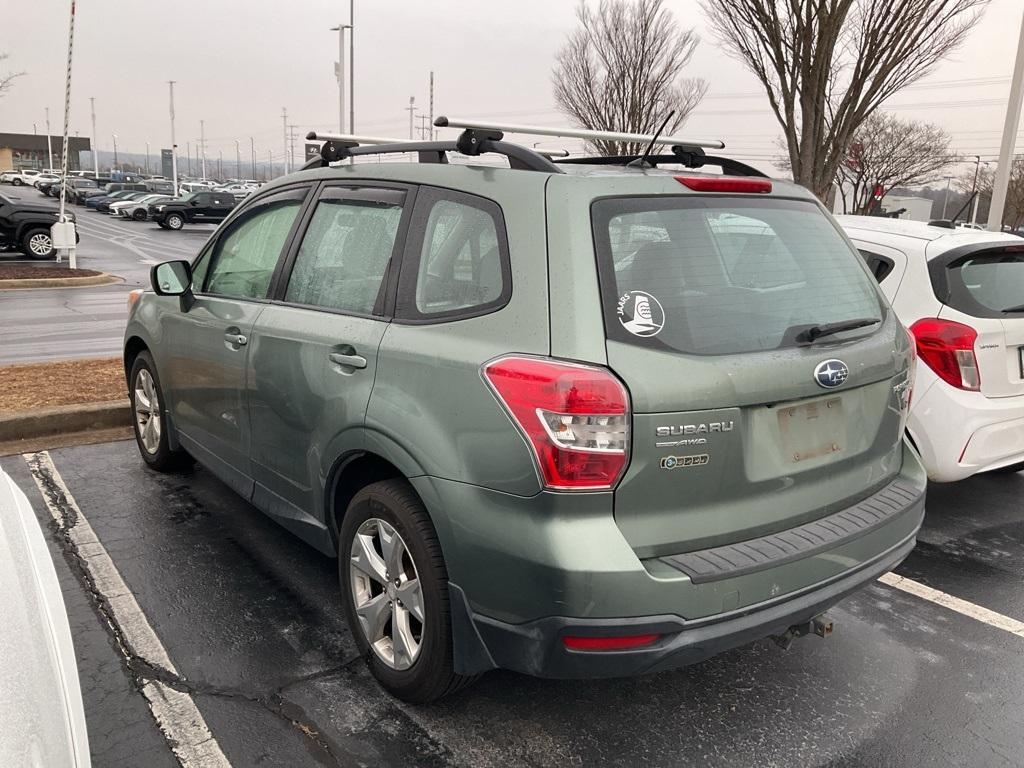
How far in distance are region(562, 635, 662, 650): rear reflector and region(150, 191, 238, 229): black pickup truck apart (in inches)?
1455

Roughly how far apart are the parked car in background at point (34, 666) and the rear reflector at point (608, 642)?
1187mm

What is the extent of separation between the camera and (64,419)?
5.84 metres

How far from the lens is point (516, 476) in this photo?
2.28 meters

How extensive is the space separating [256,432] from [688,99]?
103 feet

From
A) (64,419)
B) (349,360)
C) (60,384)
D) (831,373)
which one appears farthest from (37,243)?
(831,373)

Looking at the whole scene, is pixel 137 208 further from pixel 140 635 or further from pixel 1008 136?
pixel 140 635

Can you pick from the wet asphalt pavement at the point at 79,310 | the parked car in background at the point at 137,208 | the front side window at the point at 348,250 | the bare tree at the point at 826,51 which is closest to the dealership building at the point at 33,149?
the parked car in background at the point at 137,208

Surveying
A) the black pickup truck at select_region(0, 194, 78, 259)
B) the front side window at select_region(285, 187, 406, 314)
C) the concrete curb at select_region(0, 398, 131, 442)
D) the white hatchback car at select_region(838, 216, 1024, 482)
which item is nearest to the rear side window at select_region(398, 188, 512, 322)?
the front side window at select_region(285, 187, 406, 314)

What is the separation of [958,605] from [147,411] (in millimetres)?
4533

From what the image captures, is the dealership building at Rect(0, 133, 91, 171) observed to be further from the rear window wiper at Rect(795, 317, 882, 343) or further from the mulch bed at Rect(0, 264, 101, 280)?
the rear window wiper at Rect(795, 317, 882, 343)

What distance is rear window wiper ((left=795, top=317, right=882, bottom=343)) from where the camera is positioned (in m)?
2.65

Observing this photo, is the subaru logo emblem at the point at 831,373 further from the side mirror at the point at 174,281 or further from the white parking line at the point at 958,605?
the side mirror at the point at 174,281

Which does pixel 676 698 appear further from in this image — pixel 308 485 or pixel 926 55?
pixel 926 55

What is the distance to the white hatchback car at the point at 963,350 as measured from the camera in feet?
14.0
